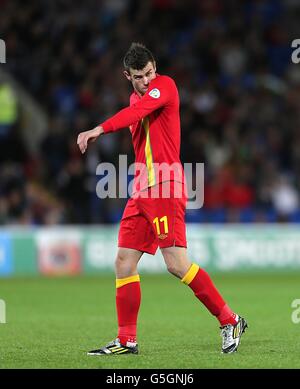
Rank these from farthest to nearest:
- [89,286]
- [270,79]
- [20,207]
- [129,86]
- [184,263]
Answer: [270,79] → [129,86] → [20,207] → [89,286] → [184,263]

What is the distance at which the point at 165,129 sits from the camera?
24.6ft

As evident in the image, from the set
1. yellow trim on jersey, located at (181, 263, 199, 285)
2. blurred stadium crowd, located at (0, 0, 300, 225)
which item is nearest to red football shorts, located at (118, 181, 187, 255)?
yellow trim on jersey, located at (181, 263, 199, 285)

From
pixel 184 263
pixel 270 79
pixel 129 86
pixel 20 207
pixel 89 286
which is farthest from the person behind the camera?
pixel 270 79

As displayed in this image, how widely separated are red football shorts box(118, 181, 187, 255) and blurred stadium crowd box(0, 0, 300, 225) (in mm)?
8809

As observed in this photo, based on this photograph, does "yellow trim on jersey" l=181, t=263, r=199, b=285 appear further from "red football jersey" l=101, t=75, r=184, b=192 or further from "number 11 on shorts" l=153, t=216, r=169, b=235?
"red football jersey" l=101, t=75, r=184, b=192

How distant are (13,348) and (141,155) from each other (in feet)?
5.90

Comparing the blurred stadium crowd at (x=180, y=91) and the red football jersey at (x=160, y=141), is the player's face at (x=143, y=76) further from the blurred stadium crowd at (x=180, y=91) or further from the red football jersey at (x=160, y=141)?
the blurred stadium crowd at (x=180, y=91)

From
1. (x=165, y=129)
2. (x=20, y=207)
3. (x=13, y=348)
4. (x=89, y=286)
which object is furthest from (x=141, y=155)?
(x=20, y=207)

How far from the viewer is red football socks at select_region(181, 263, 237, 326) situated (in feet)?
24.4

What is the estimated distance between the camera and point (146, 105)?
23.7 feet

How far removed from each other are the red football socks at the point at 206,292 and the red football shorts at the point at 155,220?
9.2 inches

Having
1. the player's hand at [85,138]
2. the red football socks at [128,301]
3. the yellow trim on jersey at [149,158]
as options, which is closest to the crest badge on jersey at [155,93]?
the yellow trim on jersey at [149,158]

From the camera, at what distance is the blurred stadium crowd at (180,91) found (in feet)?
55.0

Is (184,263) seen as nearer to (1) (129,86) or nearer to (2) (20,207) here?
(2) (20,207)
